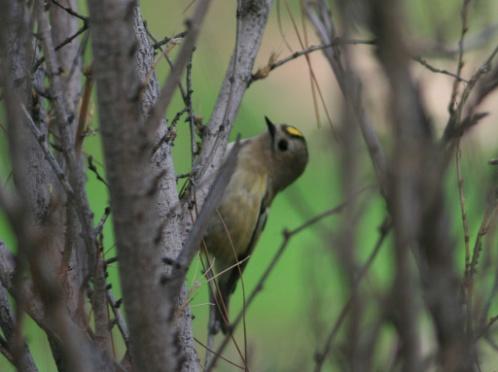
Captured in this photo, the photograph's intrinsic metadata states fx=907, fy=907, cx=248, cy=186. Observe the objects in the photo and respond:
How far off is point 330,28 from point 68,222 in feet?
3.38

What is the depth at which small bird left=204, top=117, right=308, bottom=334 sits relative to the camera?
4.15m

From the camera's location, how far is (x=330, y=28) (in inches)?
94.4

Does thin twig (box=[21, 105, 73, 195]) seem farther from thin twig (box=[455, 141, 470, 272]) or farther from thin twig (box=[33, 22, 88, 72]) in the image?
thin twig (box=[455, 141, 470, 272])

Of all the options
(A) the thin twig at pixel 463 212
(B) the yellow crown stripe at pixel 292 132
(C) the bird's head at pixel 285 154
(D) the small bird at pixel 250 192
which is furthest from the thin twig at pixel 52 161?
(B) the yellow crown stripe at pixel 292 132

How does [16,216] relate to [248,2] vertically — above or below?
below

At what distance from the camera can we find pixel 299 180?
7.42 metres

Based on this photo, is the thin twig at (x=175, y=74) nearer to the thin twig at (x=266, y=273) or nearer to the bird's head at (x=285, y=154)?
the thin twig at (x=266, y=273)

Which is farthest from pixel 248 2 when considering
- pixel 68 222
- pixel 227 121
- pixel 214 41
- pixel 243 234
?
pixel 243 234

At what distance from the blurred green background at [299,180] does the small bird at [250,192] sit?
0.57 ft

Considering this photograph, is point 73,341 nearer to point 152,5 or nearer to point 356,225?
point 356,225

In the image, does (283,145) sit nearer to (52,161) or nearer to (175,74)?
(52,161)

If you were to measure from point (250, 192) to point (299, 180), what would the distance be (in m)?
2.99

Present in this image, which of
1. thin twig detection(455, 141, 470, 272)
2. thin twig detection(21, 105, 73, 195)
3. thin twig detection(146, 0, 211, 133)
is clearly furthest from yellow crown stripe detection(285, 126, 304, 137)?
thin twig detection(146, 0, 211, 133)

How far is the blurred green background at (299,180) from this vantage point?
1.74 m
